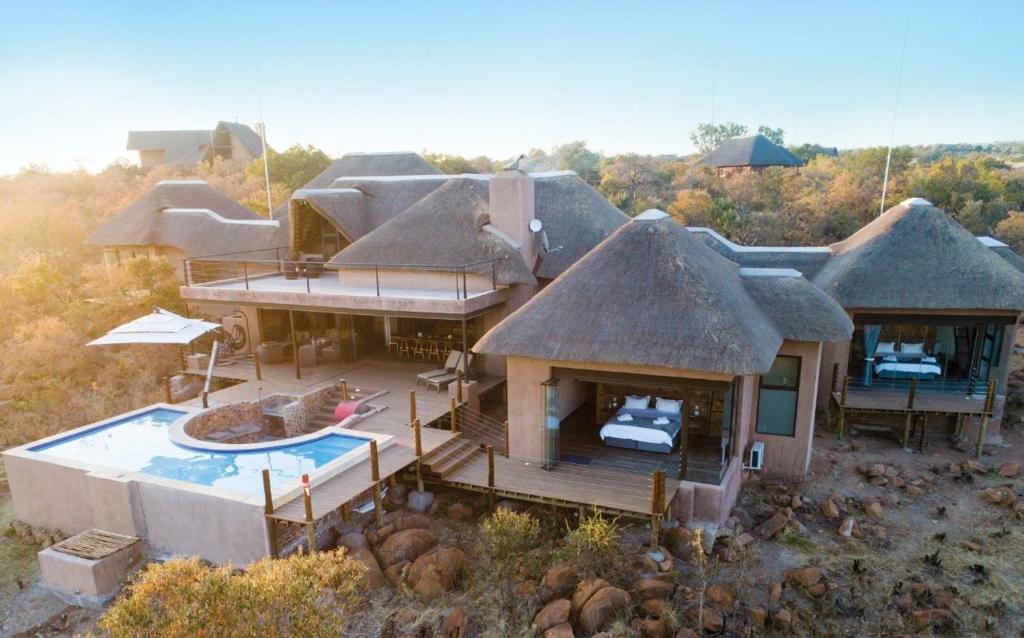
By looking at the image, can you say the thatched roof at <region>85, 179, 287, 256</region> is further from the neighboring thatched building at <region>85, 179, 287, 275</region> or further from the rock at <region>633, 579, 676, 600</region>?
the rock at <region>633, 579, 676, 600</region>

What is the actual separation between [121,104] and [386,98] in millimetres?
15998

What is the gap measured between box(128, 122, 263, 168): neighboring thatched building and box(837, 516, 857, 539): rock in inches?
2004

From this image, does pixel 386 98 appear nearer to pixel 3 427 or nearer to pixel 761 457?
pixel 3 427

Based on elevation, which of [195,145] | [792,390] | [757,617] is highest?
[195,145]

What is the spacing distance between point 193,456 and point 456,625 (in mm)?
6572

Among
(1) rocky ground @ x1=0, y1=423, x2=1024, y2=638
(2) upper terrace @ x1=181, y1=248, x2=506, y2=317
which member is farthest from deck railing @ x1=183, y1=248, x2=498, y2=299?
(1) rocky ground @ x1=0, y1=423, x2=1024, y2=638

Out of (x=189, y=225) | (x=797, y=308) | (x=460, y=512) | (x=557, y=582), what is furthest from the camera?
(x=189, y=225)

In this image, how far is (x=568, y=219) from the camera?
57.0ft

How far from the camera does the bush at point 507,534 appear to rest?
892 cm

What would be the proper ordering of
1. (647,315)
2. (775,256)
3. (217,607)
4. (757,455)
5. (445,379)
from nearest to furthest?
(217,607) → (647,315) → (757,455) → (445,379) → (775,256)

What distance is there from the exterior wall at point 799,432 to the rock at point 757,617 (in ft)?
16.1

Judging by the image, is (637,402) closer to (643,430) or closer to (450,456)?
(643,430)

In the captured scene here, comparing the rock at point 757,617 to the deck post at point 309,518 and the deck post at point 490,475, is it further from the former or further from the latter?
the deck post at point 309,518

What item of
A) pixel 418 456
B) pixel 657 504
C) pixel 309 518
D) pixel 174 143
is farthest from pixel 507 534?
pixel 174 143
